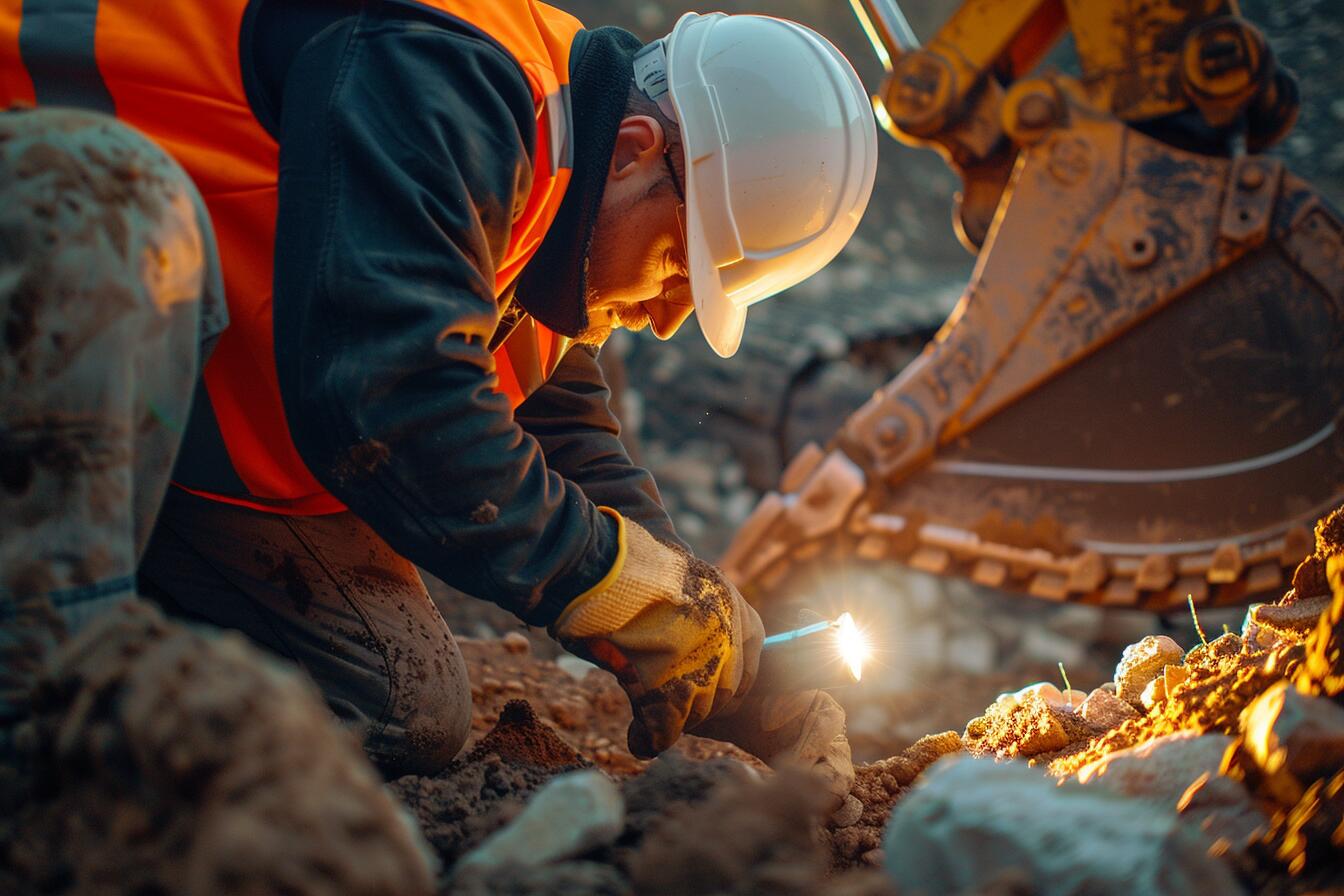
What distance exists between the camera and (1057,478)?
159 inches

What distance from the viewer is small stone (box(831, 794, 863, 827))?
1.94 m

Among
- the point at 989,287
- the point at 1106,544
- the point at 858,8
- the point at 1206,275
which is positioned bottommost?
the point at 1106,544

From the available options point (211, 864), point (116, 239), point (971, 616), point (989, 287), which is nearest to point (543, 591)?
point (116, 239)

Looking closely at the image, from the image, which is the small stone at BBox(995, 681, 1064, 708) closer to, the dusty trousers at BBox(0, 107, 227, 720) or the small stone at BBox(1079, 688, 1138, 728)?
the small stone at BBox(1079, 688, 1138, 728)

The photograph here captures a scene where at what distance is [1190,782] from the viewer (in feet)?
4.57

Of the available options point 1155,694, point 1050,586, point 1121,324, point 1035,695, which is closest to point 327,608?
point 1035,695

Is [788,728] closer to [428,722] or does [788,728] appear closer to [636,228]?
[428,722]

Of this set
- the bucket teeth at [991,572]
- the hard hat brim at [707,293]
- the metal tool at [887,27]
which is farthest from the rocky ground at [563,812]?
the metal tool at [887,27]

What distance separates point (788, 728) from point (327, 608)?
37.5 inches

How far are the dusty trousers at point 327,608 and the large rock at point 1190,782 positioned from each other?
1.23 m

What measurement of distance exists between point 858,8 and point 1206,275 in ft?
5.09

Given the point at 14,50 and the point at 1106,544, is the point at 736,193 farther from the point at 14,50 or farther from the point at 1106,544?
the point at 1106,544

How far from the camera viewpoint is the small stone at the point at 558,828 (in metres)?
1.10

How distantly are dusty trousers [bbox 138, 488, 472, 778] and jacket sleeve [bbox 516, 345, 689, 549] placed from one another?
0.49 meters
